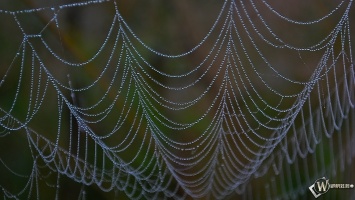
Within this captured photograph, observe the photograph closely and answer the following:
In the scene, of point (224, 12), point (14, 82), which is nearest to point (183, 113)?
point (224, 12)

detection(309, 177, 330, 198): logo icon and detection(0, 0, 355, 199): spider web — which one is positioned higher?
detection(0, 0, 355, 199): spider web

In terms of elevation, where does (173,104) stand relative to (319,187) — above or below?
above

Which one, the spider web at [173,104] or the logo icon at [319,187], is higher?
the spider web at [173,104]

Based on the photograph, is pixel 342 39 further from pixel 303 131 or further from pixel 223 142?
pixel 223 142
